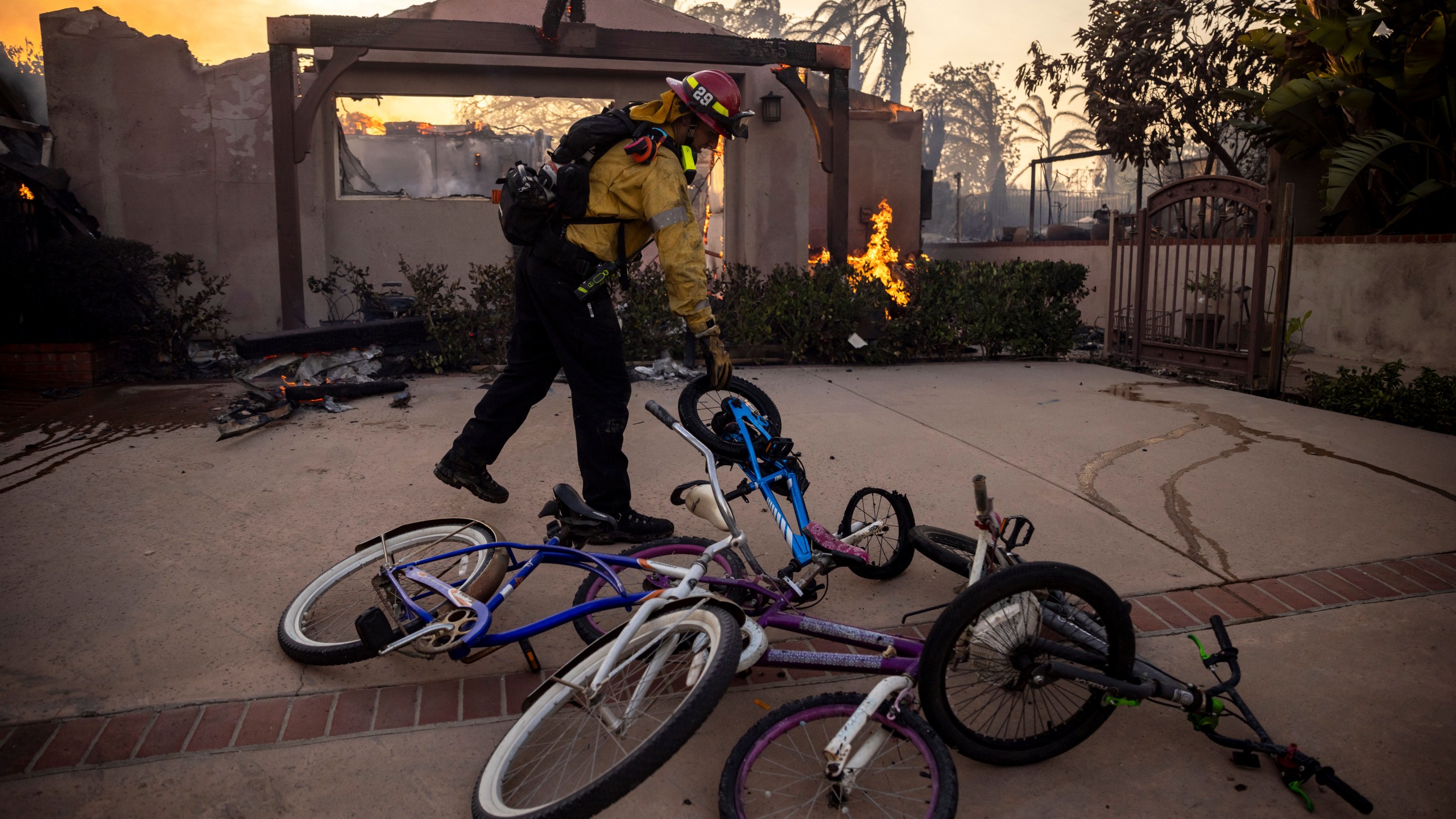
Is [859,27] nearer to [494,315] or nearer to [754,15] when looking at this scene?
[754,15]

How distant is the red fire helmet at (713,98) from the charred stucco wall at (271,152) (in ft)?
23.1

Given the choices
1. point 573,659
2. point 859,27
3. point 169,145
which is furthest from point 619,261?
point 859,27

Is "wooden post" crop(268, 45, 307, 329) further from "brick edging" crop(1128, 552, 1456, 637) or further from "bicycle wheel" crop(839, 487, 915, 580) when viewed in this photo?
"brick edging" crop(1128, 552, 1456, 637)

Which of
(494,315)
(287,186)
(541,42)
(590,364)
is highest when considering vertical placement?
(541,42)

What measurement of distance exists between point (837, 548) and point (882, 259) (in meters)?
11.4

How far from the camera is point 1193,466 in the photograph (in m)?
4.93

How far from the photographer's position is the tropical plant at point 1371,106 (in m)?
8.30

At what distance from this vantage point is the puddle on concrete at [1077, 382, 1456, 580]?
12.4 ft

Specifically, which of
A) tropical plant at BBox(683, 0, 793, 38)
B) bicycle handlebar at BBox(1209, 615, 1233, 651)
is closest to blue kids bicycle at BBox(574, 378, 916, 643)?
bicycle handlebar at BBox(1209, 615, 1233, 651)

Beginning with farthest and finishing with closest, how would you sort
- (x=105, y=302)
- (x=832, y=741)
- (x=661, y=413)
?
(x=105, y=302), (x=661, y=413), (x=832, y=741)

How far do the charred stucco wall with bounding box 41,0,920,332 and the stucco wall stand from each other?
5869 mm

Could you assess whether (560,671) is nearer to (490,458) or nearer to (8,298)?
(490,458)

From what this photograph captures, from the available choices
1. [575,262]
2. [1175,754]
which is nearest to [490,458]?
[575,262]

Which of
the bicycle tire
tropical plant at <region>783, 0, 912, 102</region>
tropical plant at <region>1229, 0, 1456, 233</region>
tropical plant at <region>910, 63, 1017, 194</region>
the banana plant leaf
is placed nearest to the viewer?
the bicycle tire
